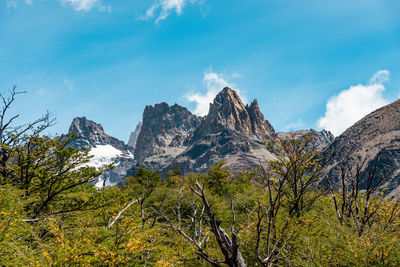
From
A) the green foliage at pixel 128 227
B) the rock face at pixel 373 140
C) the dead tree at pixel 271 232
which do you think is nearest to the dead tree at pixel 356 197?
the green foliage at pixel 128 227

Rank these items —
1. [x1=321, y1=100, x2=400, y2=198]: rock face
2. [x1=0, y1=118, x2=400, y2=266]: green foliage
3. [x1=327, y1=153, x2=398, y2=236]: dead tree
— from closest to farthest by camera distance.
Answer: [x1=0, y1=118, x2=400, y2=266]: green foliage, [x1=327, y1=153, x2=398, y2=236]: dead tree, [x1=321, y1=100, x2=400, y2=198]: rock face

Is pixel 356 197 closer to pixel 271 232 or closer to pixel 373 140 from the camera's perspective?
pixel 271 232

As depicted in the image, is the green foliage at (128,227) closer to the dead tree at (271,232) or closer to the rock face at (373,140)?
the dead tree at (271,232)

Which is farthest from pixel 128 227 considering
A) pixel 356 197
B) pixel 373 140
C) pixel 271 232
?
pixel 373 140

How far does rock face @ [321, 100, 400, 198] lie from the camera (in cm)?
10188

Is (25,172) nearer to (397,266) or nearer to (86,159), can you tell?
(86,159)

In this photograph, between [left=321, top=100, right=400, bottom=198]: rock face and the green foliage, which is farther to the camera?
[left=321, top=100, right=400, bottom=198]: rock face

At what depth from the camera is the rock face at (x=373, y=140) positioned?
102 metres

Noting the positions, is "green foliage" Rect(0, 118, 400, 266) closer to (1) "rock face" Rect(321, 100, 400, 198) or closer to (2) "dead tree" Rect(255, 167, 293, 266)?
(2) "dead tree" Rect(255, 167, 293, 266)

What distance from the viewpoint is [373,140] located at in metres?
113

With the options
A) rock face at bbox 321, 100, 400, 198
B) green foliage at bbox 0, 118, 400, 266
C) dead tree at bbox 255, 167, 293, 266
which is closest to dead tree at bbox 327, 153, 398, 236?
green foliage at bbox 0, 118, 400, 266

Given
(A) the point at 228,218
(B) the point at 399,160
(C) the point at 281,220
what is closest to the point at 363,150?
(B) the point at 399,160

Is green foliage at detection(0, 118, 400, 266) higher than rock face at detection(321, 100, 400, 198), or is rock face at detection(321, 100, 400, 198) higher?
rock face at detection(321, 100, 400, 198)

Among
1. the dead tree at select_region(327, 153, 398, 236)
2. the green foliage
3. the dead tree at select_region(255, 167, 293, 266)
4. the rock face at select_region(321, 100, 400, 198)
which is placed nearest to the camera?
the dead tree at select_region(255, 167, 293, 266)
